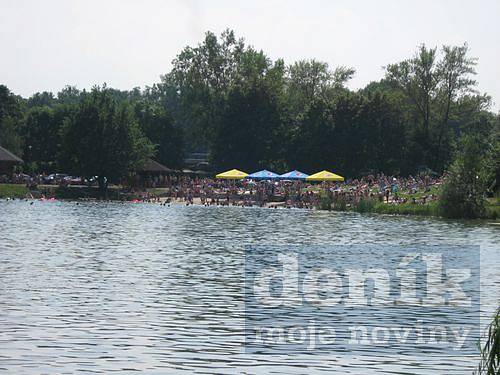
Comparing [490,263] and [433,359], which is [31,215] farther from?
[433,359]

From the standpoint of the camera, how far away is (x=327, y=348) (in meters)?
23.9

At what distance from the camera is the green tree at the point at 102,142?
375 feet

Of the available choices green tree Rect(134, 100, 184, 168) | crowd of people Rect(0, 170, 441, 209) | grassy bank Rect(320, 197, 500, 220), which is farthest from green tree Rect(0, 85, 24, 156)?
grassy bank Rect(320, 197, 500, 220)

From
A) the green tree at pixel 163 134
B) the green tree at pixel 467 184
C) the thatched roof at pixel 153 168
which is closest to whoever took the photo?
the green tree at pixel 467 184

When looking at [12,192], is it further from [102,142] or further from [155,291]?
[155,291]

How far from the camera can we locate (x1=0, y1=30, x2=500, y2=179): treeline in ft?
385

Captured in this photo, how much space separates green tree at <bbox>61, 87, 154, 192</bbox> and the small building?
23.6ft

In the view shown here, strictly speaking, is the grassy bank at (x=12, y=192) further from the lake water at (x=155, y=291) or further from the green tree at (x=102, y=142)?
the lake water at (x=155, y=291)

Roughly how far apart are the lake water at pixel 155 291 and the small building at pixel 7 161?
43421 mm

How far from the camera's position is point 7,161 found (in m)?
121

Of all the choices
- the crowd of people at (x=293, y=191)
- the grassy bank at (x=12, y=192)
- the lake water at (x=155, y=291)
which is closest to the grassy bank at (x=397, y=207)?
the crowd of people at (x=293, y=191)

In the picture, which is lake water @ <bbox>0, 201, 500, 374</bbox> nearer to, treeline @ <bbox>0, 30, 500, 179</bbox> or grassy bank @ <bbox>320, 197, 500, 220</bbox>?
grassy bank @ <bbox>320, 197, 500, 220</bbox>

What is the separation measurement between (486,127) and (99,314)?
127601 mm

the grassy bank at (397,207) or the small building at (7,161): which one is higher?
Result: the small building at (7,161)
